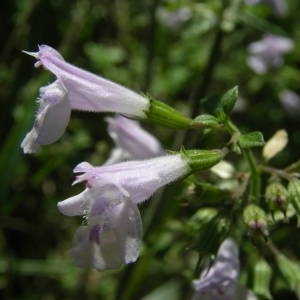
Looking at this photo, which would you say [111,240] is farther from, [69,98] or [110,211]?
[69,98]

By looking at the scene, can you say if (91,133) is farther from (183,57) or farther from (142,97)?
(142,97)

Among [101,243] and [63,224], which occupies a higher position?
[101,243]

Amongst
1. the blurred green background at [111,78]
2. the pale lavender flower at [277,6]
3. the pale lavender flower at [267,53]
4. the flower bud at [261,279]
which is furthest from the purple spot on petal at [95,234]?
the pale lavender flower at [267,53]

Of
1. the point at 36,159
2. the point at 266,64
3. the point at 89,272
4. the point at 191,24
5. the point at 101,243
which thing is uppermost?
the point at 101,243

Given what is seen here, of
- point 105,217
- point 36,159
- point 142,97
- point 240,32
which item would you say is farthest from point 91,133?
point 105,217

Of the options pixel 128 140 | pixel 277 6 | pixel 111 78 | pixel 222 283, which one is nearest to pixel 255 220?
pixel 222 283

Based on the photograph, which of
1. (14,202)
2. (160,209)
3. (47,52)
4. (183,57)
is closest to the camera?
(47,52)

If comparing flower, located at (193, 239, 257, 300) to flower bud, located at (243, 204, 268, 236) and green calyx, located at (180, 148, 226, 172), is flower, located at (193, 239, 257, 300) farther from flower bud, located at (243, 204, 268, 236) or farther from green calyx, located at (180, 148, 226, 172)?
green calyx, located at (180, 148, 226, 172)
